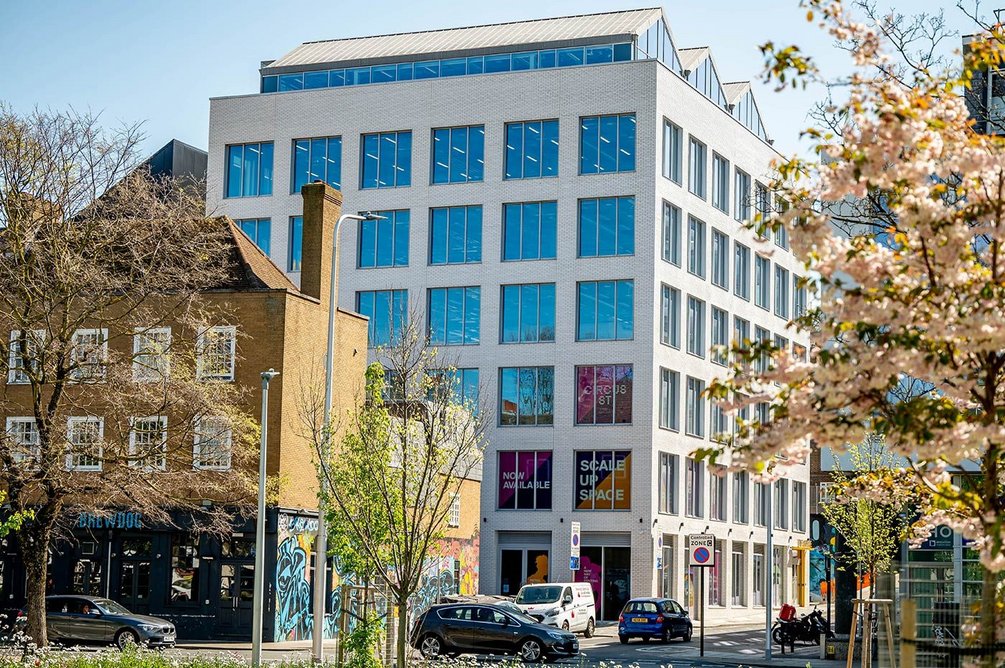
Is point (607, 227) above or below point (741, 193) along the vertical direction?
below

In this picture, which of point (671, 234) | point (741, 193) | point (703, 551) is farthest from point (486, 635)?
point (741, 193)

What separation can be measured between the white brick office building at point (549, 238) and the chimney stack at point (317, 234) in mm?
17142

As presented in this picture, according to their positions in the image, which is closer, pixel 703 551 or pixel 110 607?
pixel 110 607

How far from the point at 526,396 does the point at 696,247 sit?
35.8ft

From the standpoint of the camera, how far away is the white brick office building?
5838 cm

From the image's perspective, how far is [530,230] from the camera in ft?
198

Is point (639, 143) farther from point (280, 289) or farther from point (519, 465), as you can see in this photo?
point (280, 289)

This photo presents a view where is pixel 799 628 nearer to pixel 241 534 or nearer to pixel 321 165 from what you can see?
pixel 241 534

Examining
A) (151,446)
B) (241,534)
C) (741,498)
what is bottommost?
(241,534)

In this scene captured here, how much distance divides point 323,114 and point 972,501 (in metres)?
56.5

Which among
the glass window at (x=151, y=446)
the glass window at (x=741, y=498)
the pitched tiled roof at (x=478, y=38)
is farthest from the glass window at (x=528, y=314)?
the glass window at (x=151, y=446)

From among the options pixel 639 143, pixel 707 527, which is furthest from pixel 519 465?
pixel 639 143

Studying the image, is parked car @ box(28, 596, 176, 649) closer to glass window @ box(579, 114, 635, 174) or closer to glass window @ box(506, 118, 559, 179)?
glass window @ box(506, 118, 559, 179)

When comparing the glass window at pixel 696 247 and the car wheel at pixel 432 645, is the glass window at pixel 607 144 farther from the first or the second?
the car wheel at pixel 432 645
